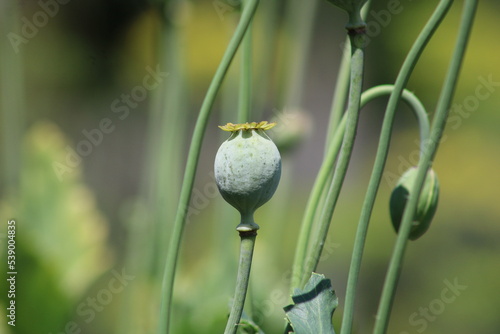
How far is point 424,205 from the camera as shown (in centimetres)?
42

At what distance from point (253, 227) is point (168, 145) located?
0.33m

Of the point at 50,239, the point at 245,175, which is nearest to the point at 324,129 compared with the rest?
the point at 50,239

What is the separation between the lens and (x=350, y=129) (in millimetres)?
325

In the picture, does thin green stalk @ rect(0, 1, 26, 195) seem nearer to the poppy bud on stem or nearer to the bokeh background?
the bokeh background

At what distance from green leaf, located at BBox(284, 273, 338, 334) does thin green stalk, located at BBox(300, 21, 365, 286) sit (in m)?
0.01

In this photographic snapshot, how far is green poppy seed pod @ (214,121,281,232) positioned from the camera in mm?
312

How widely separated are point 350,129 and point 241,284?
9 cm

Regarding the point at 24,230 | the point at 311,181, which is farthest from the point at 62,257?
the point at 311,181

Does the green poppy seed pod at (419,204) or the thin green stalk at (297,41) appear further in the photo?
the thin green stalk at (297,41)

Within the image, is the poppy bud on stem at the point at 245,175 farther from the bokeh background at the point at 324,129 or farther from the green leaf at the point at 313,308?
the bokeh background at the point at 324,129

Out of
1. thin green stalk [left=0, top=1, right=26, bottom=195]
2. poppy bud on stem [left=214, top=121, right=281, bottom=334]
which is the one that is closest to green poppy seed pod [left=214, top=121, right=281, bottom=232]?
poppy bud on stem [left=214, top=121, right=281, bottom=334]

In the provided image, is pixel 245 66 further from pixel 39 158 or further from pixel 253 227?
pixel 39 158

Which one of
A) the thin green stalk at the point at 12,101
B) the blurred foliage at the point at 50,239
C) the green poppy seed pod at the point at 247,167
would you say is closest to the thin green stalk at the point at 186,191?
the green poppy seed pod at the point at 247,167

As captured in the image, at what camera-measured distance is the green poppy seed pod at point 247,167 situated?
1.02 feet
